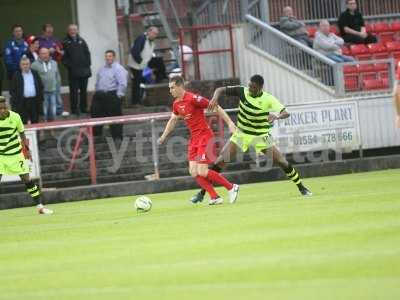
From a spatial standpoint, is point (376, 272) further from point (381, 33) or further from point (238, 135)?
point (381, 33)

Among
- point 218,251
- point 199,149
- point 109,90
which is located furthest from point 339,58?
point 218,251

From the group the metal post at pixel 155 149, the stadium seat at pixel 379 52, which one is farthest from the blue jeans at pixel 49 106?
the stadium seat at pixel 379 52

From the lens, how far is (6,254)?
1345 cm

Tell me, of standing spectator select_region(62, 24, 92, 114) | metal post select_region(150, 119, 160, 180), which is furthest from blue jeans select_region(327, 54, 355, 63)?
standing spectator select_region(62, 24, 92, 114)

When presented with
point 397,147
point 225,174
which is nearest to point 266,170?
point 225,174

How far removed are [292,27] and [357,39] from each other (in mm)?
1756

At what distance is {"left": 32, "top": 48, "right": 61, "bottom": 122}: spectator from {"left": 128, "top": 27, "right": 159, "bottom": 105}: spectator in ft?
7.75

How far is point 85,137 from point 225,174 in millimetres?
2951

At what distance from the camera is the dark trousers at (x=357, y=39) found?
29.0 m

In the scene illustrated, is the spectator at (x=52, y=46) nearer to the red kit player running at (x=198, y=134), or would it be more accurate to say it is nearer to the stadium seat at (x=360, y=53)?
the stadium seat at (x=360, y=53)

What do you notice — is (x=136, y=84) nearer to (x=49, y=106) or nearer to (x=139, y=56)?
(x=139, y=56)

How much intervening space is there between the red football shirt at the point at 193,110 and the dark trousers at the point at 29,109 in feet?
23.9

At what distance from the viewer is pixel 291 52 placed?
2822 centimetres

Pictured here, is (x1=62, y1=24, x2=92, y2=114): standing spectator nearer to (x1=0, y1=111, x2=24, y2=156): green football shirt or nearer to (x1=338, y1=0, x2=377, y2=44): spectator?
(x1=338, y1=0, x2=377, y2=44): spectator
